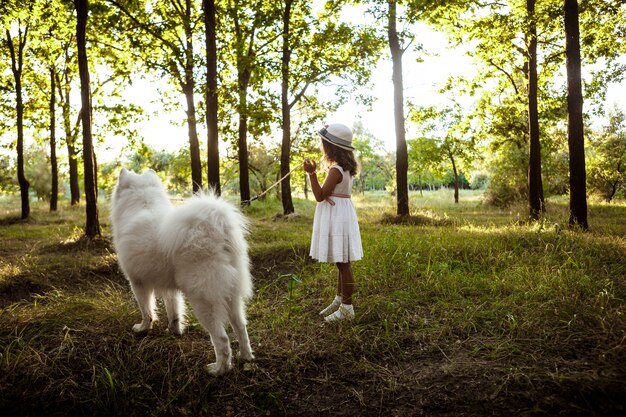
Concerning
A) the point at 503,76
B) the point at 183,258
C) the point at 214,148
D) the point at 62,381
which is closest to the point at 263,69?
the point at 214,148

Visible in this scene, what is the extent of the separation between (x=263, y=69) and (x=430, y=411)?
942cm

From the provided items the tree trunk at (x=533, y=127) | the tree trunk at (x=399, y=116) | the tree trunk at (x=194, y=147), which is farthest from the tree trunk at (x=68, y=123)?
A: the tree trunk at (x=533, y=127)

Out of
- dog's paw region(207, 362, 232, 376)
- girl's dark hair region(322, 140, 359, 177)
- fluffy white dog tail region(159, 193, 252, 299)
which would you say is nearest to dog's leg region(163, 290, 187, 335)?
fluffy white dog tail region(159, 193, 252, 299)

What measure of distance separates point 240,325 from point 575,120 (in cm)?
868

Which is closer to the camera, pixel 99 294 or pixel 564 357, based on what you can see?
pixel 564 357

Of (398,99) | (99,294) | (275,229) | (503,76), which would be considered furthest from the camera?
(503,76)

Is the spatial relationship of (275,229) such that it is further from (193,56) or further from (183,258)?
(183,258)

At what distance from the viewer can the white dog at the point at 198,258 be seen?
330cm

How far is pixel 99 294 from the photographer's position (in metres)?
5.47

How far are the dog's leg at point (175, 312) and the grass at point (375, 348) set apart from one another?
0.12 meters

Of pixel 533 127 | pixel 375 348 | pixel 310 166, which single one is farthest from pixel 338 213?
pixel 533 127

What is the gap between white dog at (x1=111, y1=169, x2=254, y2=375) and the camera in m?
3.30

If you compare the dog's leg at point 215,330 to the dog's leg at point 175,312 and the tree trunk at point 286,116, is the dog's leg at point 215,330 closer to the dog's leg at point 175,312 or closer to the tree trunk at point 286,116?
the dog's leg at point 175,312

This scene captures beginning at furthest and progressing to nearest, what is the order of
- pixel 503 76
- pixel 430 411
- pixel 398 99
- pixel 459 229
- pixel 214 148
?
pixel 503 76 < pixel 398 99 < pixel 214 148 < pixel 459 229 < pixel 430 411
